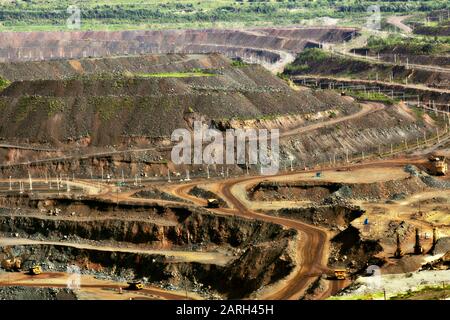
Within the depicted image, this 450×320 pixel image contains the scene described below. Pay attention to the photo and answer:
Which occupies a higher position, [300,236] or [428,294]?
[428,294]

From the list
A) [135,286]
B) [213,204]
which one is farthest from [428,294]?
[213,204]

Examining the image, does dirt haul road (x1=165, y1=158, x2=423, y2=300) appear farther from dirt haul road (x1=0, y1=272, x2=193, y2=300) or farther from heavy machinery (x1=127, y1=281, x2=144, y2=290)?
heavy machinery (x1=127, y1=281, x2=144, y2=290)

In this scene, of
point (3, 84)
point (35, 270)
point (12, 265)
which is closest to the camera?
point (35, 270)

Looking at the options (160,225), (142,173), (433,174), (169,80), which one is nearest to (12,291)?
(160,225)

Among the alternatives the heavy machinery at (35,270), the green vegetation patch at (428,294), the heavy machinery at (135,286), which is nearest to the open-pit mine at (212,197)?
the heavy machinery at (35,270)

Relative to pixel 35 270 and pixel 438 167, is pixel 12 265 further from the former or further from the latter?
pixel 438 167

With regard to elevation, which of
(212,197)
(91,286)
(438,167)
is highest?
(438,167)
